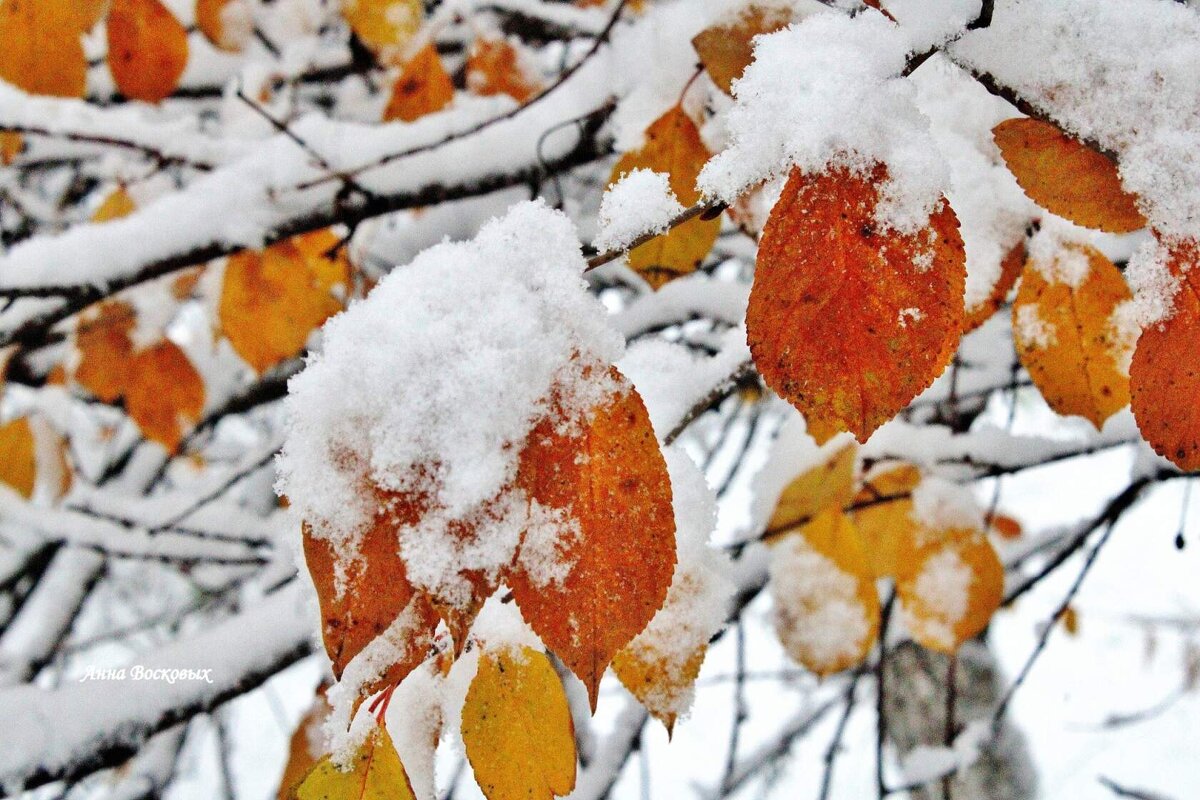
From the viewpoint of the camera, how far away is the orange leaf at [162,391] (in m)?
1.16

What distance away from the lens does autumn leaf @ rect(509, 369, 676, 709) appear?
29cm

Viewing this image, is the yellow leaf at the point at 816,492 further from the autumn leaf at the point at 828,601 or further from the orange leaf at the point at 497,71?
the orange leaf at the point at 497,71

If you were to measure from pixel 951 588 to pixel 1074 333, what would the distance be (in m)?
0.31

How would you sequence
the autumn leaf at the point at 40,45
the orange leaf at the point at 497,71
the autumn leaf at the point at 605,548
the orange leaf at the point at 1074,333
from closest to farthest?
the autumn leaf at the point at 605,548, the orange leaf at the point at 1074,333, the autumn leaf at the point at 40,45, the orange leaf at the point at 497,71

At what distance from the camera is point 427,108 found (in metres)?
1.03

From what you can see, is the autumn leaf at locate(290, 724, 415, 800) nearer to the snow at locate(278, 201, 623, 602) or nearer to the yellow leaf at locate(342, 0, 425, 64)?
the snow at locate(278, 201, 623, 602)

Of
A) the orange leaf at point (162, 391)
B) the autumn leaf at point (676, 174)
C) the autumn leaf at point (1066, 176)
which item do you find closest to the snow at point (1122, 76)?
the autumn leaf at point (1066, 176)

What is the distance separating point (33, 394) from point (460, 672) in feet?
5.58

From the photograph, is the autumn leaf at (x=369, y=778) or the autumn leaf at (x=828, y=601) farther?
the autumn leaf at (x=828, y=601)

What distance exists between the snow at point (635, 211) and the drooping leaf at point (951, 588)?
51 centimetres

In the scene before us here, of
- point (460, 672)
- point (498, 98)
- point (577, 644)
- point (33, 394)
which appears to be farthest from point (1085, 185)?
point (33, 394)

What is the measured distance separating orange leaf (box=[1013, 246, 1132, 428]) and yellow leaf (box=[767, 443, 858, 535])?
0.27 metres

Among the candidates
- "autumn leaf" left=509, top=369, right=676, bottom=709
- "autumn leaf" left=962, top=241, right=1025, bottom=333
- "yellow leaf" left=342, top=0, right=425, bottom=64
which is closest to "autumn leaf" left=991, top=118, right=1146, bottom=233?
"autumn leaf" left=962, top=241, right=1025, bottom=333

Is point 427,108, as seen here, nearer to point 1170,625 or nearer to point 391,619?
point 391,619
